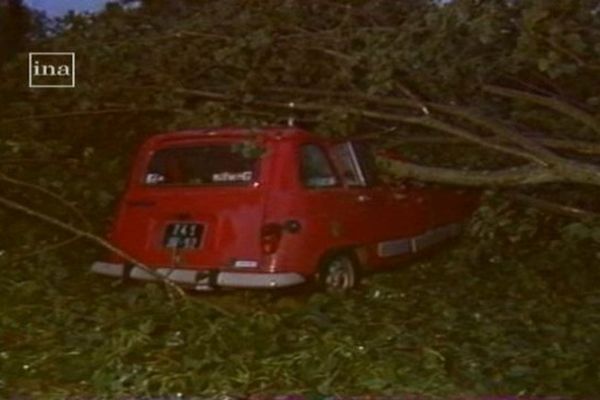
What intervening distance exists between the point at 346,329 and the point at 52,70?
211 cm

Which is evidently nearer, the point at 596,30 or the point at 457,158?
the point at 596,30

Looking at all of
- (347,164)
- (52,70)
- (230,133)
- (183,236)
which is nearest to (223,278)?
(183,236)

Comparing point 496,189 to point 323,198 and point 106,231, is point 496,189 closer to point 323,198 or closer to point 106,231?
point 323,198

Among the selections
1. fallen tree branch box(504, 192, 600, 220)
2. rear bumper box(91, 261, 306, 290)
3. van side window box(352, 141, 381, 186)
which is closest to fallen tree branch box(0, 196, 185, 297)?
rear bumper box(91, 261, 306, 290)

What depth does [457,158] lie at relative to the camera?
905cm

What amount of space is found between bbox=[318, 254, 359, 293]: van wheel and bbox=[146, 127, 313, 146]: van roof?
67 cm

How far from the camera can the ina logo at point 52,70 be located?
339 inches

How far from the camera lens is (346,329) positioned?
810 cm

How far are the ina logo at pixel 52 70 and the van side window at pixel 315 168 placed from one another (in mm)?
1280

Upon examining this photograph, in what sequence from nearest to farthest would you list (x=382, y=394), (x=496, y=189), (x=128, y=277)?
1. (x=382, y=394)
2. (x=128, y=277)
3. (x=496, y=189)

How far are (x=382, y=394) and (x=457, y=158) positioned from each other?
2095mm

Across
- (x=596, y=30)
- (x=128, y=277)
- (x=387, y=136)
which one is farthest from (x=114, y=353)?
(x=596, y=30)

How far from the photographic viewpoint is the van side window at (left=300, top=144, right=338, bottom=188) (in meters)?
8.59

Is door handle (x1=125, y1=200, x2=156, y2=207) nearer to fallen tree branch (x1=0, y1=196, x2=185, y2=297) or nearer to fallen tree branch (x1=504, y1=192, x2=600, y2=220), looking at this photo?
fallen tree branch (x1=0, y1=196, x2=185, y2=297)
